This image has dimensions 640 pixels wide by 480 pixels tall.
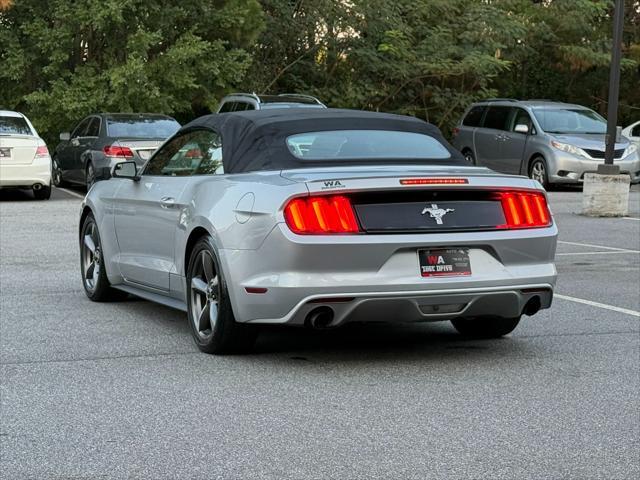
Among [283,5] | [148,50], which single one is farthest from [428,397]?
[283,5]

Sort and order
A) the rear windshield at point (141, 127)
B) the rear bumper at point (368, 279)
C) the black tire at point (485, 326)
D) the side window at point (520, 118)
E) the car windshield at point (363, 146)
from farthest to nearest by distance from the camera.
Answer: the side window at point (520, 118) < the rear windshield at point (141, 127) < the black tire at point (485, 326) < the car windshield at point (363, 146) < the rear bumper at point (368, 279)

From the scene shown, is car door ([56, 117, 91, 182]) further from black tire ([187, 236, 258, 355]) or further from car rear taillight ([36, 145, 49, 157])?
black tire ([187, 236, 258, 355])

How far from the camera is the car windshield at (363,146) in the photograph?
25.5 ft

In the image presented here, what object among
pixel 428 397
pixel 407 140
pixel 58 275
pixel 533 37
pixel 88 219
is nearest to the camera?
pixel 428 397

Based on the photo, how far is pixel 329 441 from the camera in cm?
543

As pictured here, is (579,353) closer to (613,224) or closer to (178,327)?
(178,327)

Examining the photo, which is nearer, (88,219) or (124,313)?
(124,313)

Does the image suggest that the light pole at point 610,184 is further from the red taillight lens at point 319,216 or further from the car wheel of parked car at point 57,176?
the red taillight lens at point 319,216

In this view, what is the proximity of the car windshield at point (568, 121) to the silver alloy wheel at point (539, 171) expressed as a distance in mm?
680

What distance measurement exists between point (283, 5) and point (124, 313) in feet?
88.8

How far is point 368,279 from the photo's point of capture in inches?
269

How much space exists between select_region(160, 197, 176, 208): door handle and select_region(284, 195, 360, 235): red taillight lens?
1395 mm

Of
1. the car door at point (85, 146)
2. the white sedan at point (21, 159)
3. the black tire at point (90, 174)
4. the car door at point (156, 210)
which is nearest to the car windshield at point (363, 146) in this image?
the car door at point (156, 210)

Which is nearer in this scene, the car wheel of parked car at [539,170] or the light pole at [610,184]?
the light pole at [610,184]
